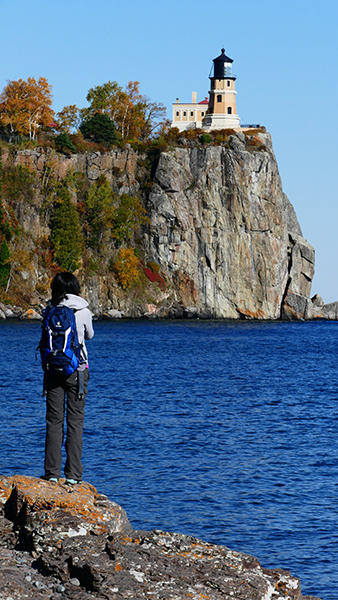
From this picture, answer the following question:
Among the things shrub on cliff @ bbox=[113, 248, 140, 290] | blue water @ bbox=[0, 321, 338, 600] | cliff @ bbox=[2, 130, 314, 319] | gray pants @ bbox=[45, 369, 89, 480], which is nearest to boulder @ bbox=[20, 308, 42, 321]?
cliff @ bbox=[2, 130, 314, 319]

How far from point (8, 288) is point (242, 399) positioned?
6386 centimetres

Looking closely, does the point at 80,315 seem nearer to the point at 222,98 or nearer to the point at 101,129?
the point at 101,129

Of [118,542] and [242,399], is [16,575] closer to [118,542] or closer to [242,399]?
[118,542]

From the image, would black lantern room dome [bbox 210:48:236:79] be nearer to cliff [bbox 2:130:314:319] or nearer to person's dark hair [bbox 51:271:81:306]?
cliff [bbox 2:130:314:319]

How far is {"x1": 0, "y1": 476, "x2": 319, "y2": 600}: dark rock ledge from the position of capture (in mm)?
7809

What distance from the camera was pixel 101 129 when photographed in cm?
11412

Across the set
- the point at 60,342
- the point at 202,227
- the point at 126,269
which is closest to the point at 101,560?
the point at 60,342

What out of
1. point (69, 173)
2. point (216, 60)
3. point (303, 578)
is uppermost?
point (216, 60)

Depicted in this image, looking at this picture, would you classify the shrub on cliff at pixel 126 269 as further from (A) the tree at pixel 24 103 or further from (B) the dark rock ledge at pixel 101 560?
(B) the dark rock ledge at pixel 101 560

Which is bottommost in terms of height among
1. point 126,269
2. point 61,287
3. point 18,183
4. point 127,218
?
point 61,287

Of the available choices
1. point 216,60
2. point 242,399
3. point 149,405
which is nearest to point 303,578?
point 149,405

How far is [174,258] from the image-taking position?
4469 inches

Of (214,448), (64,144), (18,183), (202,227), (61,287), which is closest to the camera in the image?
(61,287)

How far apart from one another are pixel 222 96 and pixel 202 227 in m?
24.3
